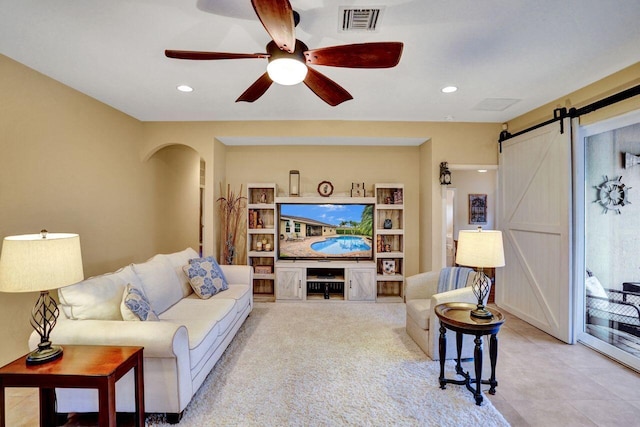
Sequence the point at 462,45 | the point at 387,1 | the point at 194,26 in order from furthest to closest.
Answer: the point at 462,45 → the point at 194,26 → the point at 387,1

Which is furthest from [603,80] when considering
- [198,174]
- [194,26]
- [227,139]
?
[198,174]

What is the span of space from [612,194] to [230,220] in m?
→ 4.78

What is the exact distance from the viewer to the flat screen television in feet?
15.4

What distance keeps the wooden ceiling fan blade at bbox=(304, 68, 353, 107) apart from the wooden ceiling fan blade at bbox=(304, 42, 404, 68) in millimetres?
166

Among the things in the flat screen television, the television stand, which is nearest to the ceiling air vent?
the flat screen television

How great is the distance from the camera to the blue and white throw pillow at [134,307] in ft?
7.07

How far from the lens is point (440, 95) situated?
331 cm

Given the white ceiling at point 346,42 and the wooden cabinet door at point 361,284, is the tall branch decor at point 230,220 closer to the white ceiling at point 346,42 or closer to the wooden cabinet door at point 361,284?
the white ceiling at point 346,42

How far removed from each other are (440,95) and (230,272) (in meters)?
3.34

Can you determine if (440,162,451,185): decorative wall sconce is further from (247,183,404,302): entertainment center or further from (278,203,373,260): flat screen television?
(278,203,373,260): flat screen television

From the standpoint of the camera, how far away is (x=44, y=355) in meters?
1.71

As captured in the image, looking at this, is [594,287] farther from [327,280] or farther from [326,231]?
[326,231]

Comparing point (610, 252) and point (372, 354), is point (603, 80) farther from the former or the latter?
point (372, 354)

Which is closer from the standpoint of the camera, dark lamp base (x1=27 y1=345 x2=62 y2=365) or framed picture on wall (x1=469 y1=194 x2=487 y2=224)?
dark lamp base (x1=27 y1=345 x2=62 y2=365)
